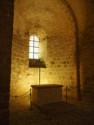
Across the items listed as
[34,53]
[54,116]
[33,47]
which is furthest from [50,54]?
[54,116]

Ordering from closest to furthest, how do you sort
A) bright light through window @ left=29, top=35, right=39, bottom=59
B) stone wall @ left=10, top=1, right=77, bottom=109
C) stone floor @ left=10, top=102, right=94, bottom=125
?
stone floor @ left=10, top=102, right=94, bottom=125 → stone wall @ left=10, top=1, right=77, bottom=109 → bright light through window @ left=29, top=35, right=39, bottom=59

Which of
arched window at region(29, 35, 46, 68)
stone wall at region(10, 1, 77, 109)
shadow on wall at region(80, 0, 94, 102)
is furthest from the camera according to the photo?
arched window at region(29, 35, 46, 68)

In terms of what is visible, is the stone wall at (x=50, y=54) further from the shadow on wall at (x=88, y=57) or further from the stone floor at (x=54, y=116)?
the stone floor at (x=54, y=116)

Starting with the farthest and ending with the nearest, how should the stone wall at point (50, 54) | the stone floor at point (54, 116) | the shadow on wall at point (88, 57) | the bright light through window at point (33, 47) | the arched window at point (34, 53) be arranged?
the bright light through window at point (33, 47) → the arched window at point (34, 53) → the stone wall at point (50, 54) → the shadow on wall at point (88, 57) → the stone floor at point (54, 116)

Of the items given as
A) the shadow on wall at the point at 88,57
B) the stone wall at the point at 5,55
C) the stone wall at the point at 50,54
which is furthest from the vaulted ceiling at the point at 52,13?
the stone wall at the point at 5,55

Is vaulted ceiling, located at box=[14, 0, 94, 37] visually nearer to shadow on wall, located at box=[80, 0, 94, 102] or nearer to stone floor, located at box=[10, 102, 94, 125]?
shadow on wall, located at box=[80, 0, 94, 102]

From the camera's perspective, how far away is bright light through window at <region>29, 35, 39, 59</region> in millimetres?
10357

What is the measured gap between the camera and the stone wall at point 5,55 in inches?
154

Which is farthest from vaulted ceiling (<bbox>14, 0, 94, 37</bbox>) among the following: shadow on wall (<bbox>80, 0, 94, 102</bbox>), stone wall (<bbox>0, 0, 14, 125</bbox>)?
stone wall (<bbox>0, 0, 14, 125</bbox>)

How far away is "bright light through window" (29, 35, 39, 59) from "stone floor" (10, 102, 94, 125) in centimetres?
419

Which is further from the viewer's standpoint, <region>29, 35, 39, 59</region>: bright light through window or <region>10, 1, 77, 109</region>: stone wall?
<region>29, 35, 39, 59</region>: bright light through window

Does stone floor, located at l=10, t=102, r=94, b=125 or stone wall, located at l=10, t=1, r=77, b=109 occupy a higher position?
stone wall, located at l=10, t=1, r=77, b=109

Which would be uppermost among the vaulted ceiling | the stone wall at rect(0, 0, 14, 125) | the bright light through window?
the vaulted ceiling

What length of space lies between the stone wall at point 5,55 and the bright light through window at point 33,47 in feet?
20.2
